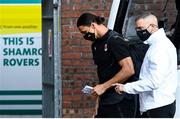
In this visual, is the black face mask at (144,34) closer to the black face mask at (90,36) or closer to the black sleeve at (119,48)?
the black sleeve at (119,48)

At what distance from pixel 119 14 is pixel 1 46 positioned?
7.98ft

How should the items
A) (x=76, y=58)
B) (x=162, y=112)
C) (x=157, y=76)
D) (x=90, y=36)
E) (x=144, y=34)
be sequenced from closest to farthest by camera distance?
(x=157, y=76) < (x=162, y=112) < (x=144, y=34) < (x=90, y=36) < (x=76, y=58)

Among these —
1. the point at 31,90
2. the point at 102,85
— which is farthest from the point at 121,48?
the point at 31,90

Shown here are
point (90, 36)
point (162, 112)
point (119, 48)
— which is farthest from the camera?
point (90, 36)

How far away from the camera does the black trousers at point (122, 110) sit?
5.94 metres

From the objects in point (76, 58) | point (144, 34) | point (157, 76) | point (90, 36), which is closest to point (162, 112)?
point (157, 76)

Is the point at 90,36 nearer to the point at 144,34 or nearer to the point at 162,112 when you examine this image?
the point at 144,34

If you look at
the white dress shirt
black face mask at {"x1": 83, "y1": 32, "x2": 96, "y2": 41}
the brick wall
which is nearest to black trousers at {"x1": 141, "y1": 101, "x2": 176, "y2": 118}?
the white dress shirt

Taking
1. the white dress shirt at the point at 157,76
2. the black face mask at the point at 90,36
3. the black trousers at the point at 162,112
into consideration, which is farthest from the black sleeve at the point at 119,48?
the black trousers at the point at 162,112

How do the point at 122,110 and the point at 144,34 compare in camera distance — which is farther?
the point at 122,110

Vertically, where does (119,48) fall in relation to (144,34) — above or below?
below

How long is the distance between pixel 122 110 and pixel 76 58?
302 centimetres

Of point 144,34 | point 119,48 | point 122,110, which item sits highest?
point 144,34

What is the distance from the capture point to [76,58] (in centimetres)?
890
